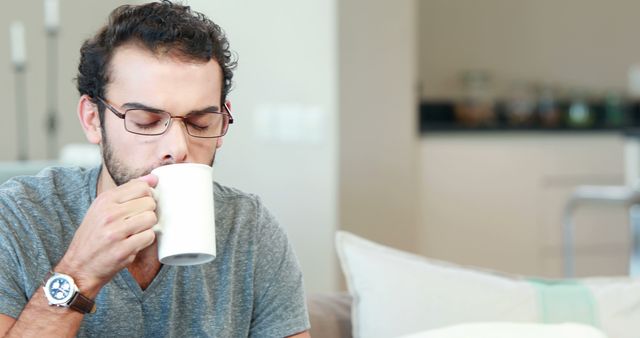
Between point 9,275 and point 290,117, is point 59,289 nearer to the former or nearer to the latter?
point 9,275

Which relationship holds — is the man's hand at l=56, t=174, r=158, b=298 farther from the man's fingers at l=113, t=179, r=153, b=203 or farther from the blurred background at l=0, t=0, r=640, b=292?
the blurred background at l=0, t=0, r=640, b=292

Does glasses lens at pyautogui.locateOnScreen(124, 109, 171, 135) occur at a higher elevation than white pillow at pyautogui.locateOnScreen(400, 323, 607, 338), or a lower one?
higher

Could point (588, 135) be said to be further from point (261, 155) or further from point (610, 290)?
point (610, 290)

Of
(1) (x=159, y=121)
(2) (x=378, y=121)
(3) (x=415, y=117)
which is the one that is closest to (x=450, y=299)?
(1) (x=159, y=121)

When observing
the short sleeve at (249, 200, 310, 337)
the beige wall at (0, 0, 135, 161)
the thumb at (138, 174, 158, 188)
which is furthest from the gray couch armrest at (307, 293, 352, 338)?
the beige wall at (0, 0, 135, 161)

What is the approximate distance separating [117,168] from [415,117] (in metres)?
2.21

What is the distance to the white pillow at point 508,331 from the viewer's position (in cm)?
141

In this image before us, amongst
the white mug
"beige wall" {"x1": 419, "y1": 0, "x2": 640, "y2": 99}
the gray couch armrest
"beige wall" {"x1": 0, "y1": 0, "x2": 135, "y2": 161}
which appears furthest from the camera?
"beige wall" {"x1": 0, "y1": 0, "x2": 135, "y2": 161}

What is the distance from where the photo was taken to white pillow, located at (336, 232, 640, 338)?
158 cm

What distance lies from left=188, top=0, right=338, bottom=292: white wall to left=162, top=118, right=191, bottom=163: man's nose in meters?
1.76

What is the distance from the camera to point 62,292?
1168 millimetres

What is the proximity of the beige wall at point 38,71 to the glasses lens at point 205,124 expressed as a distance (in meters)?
4.06

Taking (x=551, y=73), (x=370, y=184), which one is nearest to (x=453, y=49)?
(x=551, y=73)

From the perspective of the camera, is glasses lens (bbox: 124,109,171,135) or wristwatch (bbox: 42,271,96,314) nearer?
wristwatch (bbox: 42,271,96,314)
